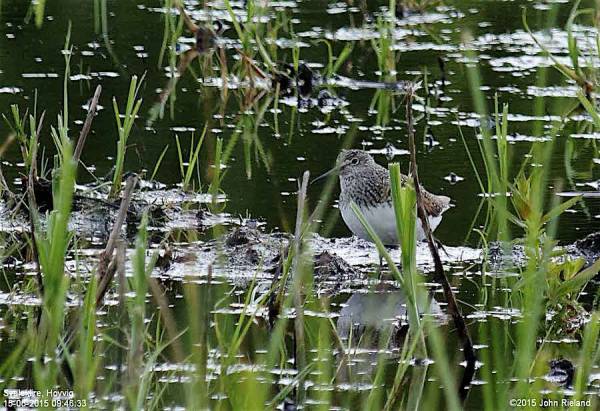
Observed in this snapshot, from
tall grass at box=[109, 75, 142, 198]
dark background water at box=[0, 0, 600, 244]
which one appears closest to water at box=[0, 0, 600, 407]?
dark background water at box=[0, 0, 600, 244]

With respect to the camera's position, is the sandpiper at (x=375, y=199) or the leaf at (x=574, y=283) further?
the sandpiper at (x=375, y=199)

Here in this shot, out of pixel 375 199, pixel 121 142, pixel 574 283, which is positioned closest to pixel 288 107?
pixel 375 199

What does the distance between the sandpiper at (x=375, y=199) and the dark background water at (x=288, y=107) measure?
0.62 ft

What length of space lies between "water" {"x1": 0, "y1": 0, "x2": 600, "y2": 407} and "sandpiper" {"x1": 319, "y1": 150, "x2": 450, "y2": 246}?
17cm

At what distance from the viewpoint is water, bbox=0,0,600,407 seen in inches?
278

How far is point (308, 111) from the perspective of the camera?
941 centimetres

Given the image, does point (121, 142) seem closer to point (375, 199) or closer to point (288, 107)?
point (375, 199)

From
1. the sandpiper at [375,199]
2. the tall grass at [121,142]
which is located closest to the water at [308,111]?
the sandpiper at [375,199]

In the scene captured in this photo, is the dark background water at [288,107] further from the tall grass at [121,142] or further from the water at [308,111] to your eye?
the tall grass at [121,142]

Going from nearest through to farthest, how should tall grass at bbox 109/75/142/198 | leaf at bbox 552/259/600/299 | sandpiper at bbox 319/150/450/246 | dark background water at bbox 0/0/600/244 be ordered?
leaf at bbox 552/259/600/299
tall grass at bbox 109/75/142/198
sandpiper at bbox 319/150/450/246
dark background water at bbox 0/0/600/244

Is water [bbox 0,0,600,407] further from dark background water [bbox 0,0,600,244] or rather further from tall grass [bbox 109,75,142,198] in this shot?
tall grass [bbox 109,75,142,198]

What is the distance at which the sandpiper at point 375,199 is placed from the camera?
702cm

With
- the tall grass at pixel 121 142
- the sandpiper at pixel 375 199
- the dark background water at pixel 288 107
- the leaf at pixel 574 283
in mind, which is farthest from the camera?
the dark background water at pixel 288 107

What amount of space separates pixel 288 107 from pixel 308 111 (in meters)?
0.17
